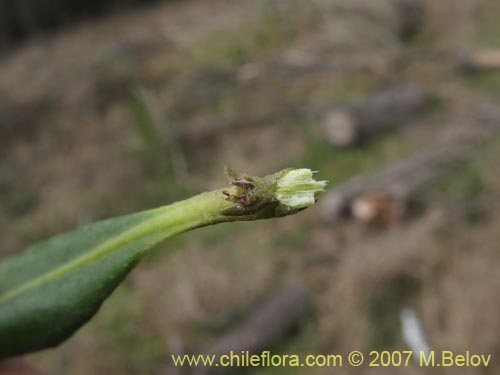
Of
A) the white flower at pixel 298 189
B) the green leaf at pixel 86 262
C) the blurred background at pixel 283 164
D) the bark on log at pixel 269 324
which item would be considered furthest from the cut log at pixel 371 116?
the white flower at pixel 298 189

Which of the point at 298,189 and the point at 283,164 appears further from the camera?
the point at 283,164

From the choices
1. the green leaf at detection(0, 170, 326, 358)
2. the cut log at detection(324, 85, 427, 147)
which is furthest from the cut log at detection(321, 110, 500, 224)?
the green leaf at detection(0, 170, 326, 358)

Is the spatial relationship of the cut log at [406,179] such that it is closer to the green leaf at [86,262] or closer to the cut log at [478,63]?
the cut log at [478,63]

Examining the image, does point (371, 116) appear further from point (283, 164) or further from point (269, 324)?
point (269, 324)

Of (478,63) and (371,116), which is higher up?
(478,63)

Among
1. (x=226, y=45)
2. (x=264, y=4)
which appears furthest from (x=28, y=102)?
(x=264, y=4)

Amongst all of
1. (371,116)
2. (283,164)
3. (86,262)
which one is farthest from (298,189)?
(371,116)
